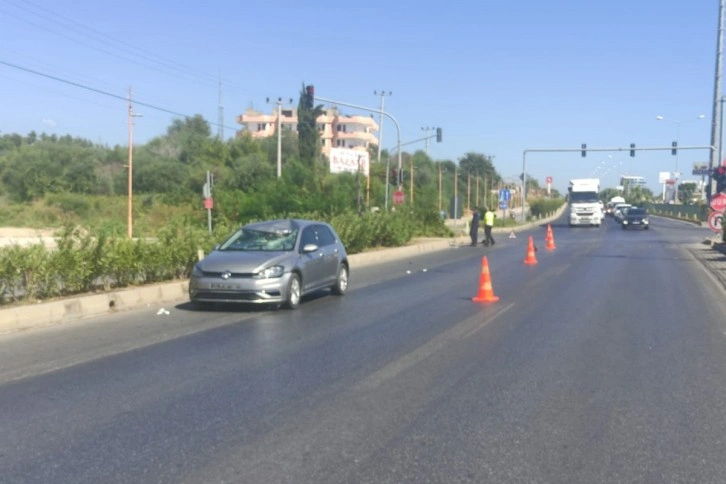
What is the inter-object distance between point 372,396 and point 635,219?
5516 centimetres

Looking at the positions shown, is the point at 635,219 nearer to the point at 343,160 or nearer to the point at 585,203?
the point at 585,203

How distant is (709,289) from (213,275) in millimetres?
10862

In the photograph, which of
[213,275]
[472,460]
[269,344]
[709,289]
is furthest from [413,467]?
[709,289]

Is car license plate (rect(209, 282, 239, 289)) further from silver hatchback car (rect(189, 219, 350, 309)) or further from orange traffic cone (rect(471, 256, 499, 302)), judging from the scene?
orange traffic cone (rect(471, 256, 499, 302))

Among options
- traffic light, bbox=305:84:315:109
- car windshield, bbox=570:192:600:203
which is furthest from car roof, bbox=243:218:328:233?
car windshield, bbox=570:192:600:203

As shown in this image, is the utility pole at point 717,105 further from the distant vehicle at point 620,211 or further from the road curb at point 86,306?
the road curb at point 86,306

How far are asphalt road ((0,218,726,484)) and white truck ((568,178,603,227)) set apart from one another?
5014cm

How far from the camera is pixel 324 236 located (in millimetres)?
16125

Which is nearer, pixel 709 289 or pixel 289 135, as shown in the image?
pixel 709 289

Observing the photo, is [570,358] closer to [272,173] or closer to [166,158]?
[272,173]

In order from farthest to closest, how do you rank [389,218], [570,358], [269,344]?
[389,218] < [269,344] < [570,358]

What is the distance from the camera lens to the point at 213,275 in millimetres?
13453

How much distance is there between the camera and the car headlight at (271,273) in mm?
13359

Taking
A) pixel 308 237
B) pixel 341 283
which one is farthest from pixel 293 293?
pixel 341 283
